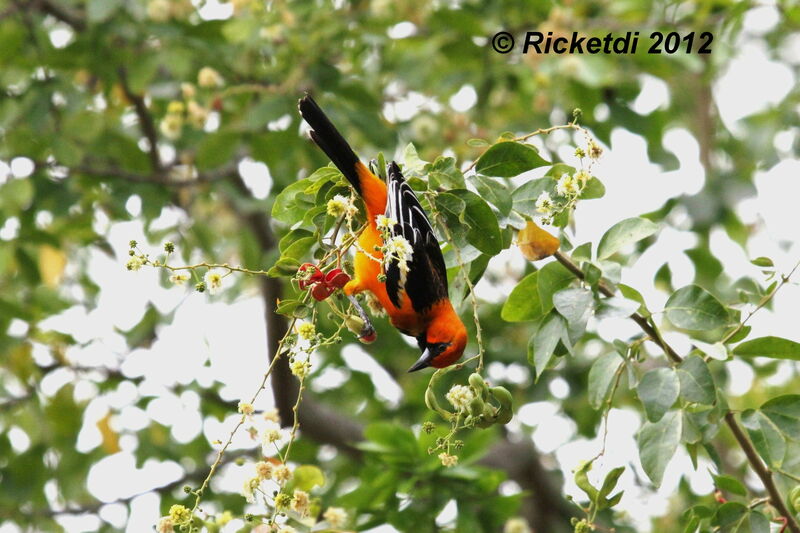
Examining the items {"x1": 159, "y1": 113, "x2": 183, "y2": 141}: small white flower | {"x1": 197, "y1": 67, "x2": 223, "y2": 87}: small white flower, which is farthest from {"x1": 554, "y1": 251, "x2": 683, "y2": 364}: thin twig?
{"x1": 159, "y1": 113, "x2": 183, "y2": 141}: small white flower

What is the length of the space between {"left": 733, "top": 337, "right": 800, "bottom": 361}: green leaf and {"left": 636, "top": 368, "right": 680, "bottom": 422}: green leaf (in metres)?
0.29

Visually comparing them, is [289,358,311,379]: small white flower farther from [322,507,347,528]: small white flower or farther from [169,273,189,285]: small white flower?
[322,507,347,528]: small white flower

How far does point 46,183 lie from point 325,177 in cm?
323

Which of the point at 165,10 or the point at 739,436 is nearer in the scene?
the point at 739,436

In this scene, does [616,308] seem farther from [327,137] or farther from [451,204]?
[327,137]

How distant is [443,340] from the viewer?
3252mm

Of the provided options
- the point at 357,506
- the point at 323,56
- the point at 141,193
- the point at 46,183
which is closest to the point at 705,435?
the point at 357,506

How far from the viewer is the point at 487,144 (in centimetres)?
236

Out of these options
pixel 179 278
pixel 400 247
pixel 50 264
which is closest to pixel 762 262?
pixel 400 247

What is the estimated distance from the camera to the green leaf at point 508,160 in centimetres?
229

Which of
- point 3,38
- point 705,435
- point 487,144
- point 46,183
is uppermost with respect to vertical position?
point 487,144

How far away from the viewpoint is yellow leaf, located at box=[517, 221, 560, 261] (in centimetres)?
229

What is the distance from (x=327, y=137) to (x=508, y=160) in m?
0.78

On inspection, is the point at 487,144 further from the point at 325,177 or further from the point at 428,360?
the point at 428,360
